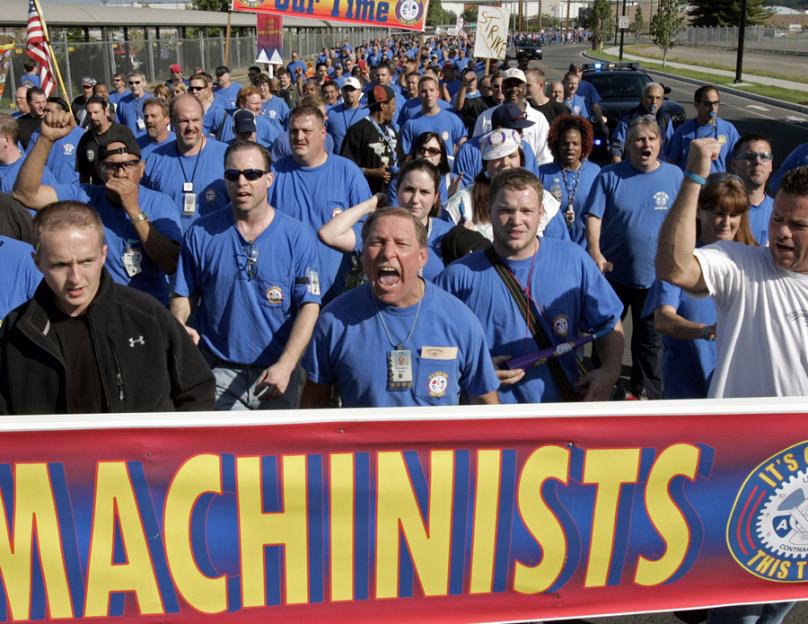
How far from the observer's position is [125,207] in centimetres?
519

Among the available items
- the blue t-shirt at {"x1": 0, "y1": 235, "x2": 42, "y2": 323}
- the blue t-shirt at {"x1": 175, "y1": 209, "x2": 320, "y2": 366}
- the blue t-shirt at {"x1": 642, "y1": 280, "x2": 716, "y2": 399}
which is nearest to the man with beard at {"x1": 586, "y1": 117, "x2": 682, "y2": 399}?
the blue t-shirt at {"x1": 642, "y1": 280, "x2": 716, "y2": 399}

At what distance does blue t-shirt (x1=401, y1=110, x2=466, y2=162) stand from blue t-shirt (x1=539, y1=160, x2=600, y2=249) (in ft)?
10.2

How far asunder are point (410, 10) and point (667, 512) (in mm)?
12837

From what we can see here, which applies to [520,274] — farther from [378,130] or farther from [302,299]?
[378,130]

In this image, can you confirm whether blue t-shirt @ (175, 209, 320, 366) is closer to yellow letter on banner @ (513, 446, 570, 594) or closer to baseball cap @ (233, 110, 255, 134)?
yellow letter on banner @ (513, 446, 570, 594)

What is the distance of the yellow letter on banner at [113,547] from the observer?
306cm

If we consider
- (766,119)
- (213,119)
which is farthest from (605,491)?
(766,119)

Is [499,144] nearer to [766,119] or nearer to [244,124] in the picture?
[244,124]

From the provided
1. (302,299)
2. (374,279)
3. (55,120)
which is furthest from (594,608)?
(55,120)

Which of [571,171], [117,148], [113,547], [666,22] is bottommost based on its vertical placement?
[113,547]

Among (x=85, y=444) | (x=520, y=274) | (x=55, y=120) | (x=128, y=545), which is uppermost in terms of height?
(x=55, y=120)

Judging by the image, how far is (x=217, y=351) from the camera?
16.1 feet

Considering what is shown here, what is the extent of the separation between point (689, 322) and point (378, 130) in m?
4.94

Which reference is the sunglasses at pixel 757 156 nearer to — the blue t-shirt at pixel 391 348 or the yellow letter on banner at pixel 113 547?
the blue t-shirt at pixel 391 348
